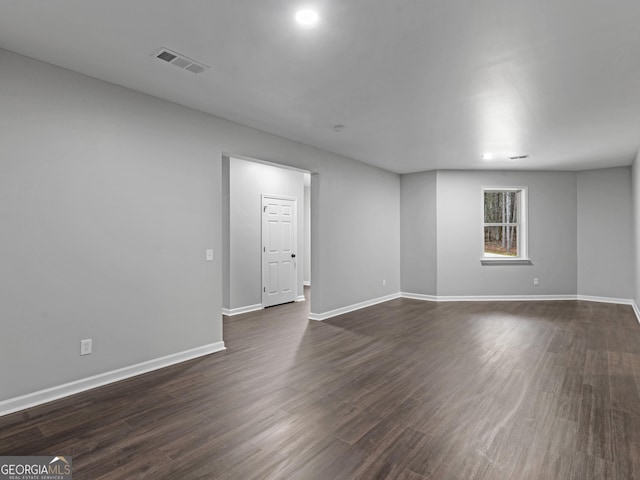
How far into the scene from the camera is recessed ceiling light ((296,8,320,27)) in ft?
6.58

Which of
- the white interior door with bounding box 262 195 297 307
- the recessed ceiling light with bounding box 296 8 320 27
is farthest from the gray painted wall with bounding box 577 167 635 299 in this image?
the recessed ceiling light with bounding box 296 8 320 27

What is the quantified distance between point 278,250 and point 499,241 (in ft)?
15.1

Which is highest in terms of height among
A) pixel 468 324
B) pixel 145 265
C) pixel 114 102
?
pixel 114 102

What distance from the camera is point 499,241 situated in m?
7.19

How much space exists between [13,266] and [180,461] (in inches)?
74.3

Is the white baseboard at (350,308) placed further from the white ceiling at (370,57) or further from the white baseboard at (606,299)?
the white baseboard at (606,299)

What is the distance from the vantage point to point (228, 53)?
2.48 metres

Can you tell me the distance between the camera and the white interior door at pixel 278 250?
245 inches

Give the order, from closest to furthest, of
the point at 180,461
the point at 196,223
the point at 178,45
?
the point at 180,461 < the point at 178,45 < the point at 196,223

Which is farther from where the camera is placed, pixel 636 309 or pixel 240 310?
pixel 240 310

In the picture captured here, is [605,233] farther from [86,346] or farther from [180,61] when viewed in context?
[86,346]

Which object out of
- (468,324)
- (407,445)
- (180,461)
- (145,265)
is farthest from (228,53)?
(468,324)

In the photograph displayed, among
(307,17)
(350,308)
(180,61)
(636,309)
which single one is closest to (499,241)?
(636,309)

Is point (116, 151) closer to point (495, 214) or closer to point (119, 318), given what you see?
point (119, 318)
